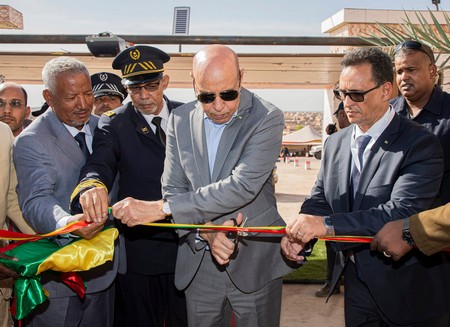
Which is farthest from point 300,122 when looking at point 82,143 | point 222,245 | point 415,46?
point 222,245

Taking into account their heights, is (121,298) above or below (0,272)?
below

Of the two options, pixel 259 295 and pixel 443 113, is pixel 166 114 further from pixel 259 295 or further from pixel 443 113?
pixel 443 113

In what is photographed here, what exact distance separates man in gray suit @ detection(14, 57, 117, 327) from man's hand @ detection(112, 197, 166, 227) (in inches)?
4.8

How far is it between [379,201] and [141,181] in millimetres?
1603

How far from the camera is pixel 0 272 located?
2.78 meters

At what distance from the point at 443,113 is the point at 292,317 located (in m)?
2.68

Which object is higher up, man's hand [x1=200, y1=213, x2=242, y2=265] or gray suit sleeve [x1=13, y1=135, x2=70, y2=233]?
gray suit sleeve [x1=13, y1=135, x2=70, y2=233]

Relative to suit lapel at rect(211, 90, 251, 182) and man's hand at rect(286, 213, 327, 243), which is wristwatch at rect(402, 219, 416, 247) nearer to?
man's hand at rect(286, 213, 327, 243)

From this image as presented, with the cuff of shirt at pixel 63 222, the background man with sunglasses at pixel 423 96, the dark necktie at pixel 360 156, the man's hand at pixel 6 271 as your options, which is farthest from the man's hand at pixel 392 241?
the man's hand at pixel 6 271

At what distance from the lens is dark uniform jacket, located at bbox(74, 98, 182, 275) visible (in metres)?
3.46

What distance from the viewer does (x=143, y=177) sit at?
3457 mm

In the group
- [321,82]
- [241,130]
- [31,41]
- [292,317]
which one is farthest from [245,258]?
[321,82]

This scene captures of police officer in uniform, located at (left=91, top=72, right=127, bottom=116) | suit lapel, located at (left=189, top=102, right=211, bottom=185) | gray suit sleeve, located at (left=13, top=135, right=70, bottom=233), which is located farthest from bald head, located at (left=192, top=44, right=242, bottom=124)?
police officer in uniform, located at (left=91, top=72, right=127, bottom=116)

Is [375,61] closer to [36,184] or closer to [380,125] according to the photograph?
[380,125]
